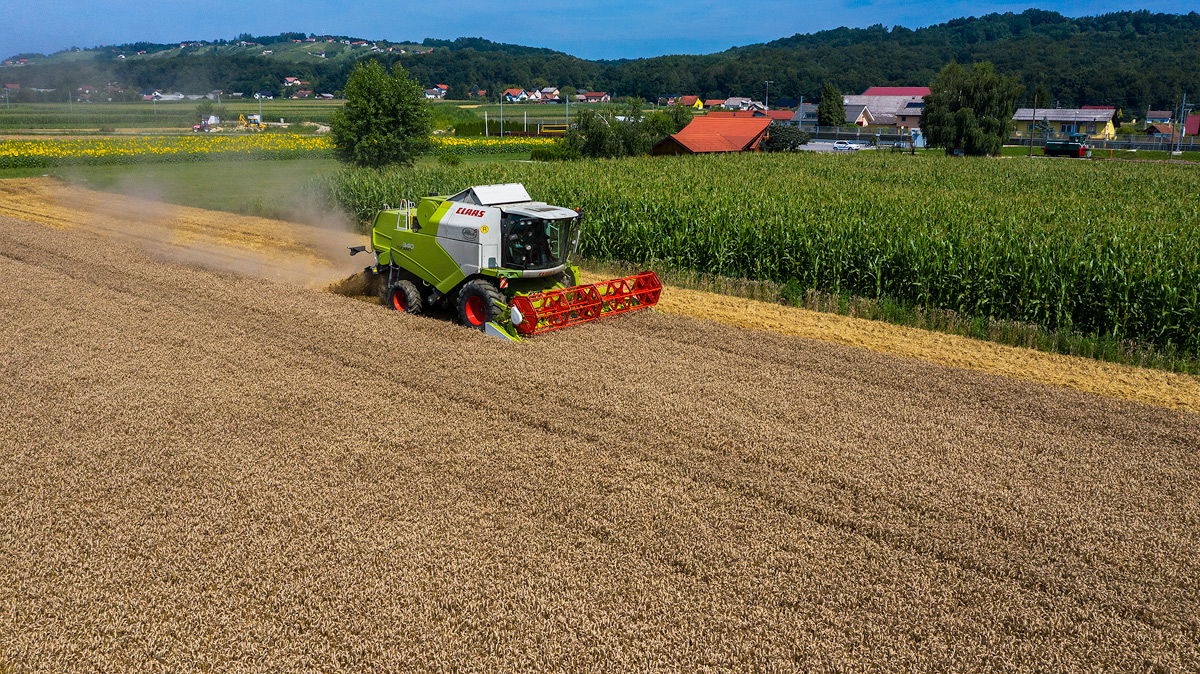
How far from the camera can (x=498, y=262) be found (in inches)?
517

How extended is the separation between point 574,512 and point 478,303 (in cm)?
648

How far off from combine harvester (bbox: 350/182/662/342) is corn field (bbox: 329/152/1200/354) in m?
4.18

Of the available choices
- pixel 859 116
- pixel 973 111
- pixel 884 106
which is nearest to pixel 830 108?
pixel 859 116

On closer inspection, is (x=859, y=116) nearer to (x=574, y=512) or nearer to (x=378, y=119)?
(x=378, y=119)

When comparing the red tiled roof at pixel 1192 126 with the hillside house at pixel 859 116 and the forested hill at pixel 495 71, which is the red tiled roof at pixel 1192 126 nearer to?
the hillside house at pixel 859 116

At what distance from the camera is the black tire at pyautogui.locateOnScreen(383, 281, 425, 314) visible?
47.8 ft

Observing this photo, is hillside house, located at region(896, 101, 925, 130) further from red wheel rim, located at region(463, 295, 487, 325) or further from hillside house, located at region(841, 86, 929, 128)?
red wheel rim, located at region(463, 295, 487, 325)

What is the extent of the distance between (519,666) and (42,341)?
36.9 feet

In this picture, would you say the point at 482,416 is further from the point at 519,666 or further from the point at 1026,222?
the point at 1026,222

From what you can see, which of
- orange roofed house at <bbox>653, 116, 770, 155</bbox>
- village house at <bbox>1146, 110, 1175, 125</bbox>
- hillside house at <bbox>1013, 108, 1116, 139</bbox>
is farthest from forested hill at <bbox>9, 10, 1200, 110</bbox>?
hillside house at <bbox>1013, 108, 1116, 139</bbox>

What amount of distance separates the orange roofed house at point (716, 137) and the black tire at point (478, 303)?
3642 cm

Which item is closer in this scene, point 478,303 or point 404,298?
point 478,303

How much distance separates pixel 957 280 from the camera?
14938 mm

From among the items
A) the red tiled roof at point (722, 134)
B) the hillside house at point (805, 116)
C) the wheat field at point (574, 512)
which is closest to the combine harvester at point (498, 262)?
the wheat field at point (574, 512)
